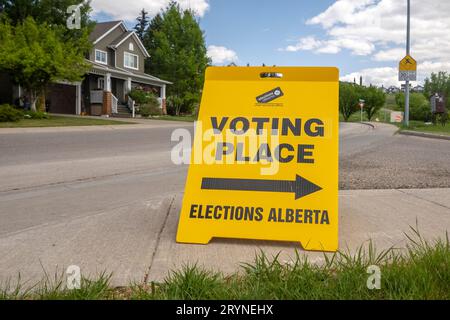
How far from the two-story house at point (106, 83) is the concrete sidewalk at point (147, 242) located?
26.1 metres

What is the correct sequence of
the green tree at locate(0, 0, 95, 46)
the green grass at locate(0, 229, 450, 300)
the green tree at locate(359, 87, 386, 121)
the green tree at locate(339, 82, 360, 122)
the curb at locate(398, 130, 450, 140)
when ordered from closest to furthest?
the green grass at locate(0, 229, 450, 300) < the curb at locate(398, 130, 450, 140) < the green tree at locate(0, 0, 95, 46) < the green tree at locate(359, 87, 386, 121) < the green tree at locate(339, 82, 360, 122)

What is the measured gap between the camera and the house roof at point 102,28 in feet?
112

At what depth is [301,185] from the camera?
3.39 m

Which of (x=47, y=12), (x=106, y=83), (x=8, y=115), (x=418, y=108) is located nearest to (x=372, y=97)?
(x=418, y=108)

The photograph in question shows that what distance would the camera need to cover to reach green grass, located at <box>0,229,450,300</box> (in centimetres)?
230

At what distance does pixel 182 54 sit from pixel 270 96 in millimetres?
37391

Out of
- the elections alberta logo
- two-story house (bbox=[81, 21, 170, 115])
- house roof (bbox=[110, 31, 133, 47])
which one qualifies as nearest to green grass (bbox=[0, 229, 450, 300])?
the elections alberta logo

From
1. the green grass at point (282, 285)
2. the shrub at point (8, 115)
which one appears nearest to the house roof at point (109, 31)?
the shrub at point (8, 115)

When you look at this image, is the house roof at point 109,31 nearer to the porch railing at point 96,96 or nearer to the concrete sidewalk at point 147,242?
the porch railing at point 96,96

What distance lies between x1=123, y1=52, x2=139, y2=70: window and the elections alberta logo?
35749 mm

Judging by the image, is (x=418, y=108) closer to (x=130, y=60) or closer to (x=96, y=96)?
(x=130, y=60)

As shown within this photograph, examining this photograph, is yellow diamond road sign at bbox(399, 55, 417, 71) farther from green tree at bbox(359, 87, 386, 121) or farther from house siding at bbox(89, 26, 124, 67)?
green tree at bbox(359, 87, 386, 121)

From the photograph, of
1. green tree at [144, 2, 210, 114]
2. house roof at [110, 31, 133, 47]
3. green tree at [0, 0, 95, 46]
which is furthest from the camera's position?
green tree at [144, 2, 210, 114]
